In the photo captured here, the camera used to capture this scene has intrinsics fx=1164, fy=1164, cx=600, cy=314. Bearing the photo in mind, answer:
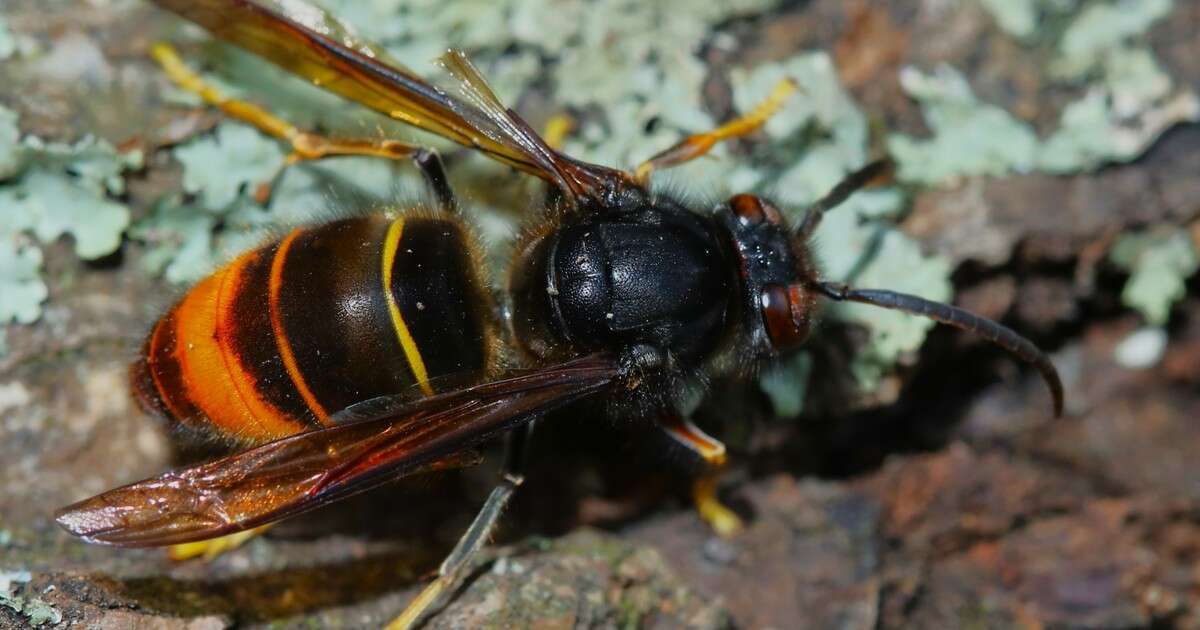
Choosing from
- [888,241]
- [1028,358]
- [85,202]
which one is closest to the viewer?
[1028,358]

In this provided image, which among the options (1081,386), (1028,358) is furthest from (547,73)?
(1081,386)

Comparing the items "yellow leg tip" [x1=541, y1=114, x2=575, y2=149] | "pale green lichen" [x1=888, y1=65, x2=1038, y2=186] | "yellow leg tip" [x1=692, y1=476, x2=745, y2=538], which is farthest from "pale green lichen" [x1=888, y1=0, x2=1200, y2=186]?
"yellow leg tip" [x1=692, y1=476, x2=745, y2=538]

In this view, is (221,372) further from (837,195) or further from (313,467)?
(837,195)

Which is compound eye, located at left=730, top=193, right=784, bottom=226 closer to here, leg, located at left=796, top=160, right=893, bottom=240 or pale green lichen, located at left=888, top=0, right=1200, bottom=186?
leg, located at left=796, top=160, right=893, bottom=240

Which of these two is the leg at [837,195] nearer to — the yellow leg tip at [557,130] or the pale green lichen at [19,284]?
the yellow leg tip at [557,130]

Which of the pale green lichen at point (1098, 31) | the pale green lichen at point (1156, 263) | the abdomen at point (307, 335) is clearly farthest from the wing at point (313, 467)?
the pale green lichen at point (1098, 31)

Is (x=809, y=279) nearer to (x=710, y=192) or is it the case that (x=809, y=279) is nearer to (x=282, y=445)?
(x=710, y=192)

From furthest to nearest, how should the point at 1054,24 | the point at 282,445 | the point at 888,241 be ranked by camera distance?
the point at 1054,24 → the point at 888,241 → the point at 282,445
